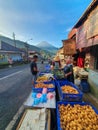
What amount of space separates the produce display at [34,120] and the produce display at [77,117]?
0.43 metres

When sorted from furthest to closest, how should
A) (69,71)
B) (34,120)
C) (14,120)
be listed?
(69,71)
(14,120)
(34,120)

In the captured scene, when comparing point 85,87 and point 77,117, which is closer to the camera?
point 77,117

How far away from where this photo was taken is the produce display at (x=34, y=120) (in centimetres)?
259

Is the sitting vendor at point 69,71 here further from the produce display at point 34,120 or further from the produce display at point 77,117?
the produce display at point 34,120

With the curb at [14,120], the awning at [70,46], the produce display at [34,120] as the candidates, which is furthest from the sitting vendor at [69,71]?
the awning at [70,46]

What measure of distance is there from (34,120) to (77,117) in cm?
101

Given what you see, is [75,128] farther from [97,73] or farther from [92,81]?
[92,81]

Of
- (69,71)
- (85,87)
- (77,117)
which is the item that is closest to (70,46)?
(85,87)

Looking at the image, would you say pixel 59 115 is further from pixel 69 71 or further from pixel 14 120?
pixel 69 71

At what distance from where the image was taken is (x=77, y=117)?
2.89 metres

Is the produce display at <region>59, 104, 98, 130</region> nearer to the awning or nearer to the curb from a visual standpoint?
the curb

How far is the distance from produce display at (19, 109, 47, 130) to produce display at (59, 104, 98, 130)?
0.43 meters

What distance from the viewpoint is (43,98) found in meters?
3.76

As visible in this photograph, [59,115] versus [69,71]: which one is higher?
[69,71]
